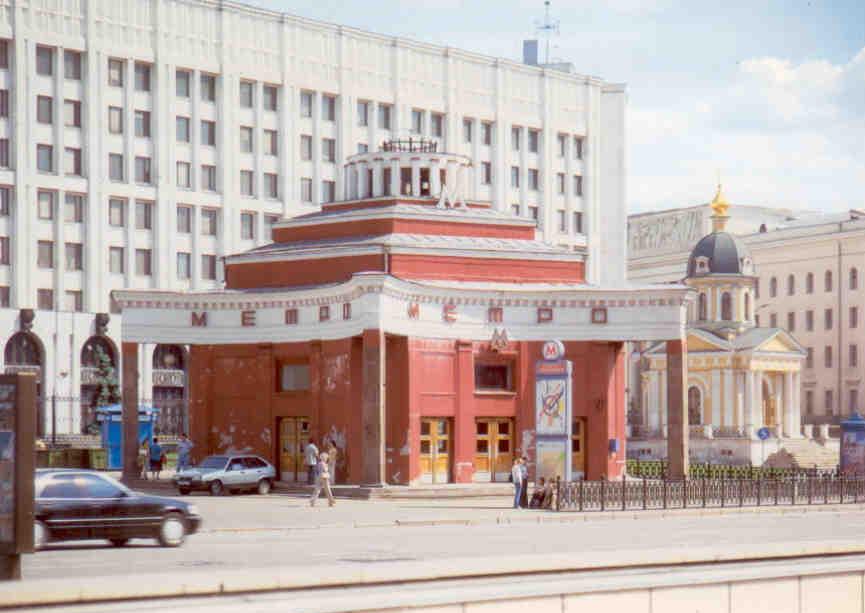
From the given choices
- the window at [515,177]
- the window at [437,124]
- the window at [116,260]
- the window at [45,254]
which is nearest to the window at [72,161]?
the window at [45,254]

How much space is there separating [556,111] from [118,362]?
117 feet

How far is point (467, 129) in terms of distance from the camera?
11050 cm

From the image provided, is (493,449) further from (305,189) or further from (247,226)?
(305,189)

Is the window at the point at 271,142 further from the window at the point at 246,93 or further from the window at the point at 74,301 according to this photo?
the window at the point at 74,301

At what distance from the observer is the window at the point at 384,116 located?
106438 mm

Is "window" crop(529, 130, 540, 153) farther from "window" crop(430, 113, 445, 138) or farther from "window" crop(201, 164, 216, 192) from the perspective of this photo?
"window" crop(201, 164, 216, 192)

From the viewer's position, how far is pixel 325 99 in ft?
340

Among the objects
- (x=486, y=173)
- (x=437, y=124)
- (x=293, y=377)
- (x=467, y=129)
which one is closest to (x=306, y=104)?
(x=437, y=124)

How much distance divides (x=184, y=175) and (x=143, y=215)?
337 cm

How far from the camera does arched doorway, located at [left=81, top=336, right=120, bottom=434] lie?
91.0 meters

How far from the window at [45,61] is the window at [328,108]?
17.6m

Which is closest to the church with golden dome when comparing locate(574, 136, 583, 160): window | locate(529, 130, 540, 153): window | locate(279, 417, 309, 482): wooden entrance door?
locate(574, 136, 583, 160): window

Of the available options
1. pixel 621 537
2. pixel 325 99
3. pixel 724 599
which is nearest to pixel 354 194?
pixel 621 537

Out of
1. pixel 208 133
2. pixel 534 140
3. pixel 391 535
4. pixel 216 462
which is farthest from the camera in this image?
pixel 534 140
